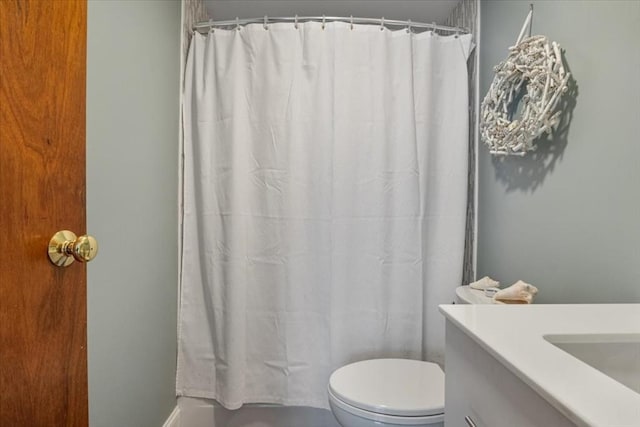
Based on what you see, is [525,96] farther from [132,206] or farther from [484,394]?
[132,206]

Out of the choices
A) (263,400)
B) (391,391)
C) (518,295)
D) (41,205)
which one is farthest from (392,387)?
(41,205)

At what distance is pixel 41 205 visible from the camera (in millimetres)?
567

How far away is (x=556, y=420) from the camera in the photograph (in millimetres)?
449

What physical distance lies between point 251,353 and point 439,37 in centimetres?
177

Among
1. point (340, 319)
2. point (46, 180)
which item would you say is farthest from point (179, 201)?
point (46, 180)

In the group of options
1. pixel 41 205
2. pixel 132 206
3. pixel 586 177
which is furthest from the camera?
pixel 132 206

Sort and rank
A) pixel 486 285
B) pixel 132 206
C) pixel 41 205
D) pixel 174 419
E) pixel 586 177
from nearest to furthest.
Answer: pixel 41 205, pixel 586 177, pixel 132 206, pixel 486 285, pixel 174 419

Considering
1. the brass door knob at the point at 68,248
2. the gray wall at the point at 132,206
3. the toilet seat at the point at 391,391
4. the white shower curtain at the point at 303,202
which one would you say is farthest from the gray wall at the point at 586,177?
the gray wall at the point at 132,206

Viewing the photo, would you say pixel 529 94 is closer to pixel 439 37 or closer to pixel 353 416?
pixel 439 37

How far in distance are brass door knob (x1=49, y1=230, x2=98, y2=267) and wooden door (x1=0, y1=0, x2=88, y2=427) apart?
1cm

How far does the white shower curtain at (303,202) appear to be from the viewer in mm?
1641

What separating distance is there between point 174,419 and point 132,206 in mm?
1072

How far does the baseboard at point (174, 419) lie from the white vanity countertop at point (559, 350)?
1.44 metres

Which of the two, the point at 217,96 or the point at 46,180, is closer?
the point at 46,180
